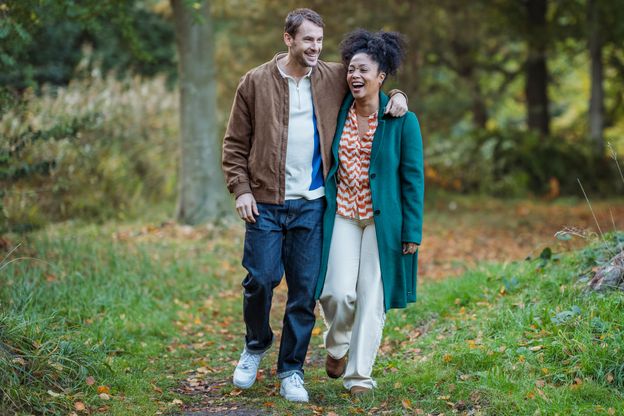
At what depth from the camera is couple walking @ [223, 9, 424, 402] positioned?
14.9ft

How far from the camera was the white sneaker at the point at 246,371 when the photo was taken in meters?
4.87

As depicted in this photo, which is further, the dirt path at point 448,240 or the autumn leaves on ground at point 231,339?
the dirt path at point 448,240

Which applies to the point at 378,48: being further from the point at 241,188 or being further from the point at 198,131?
the point at 198,131

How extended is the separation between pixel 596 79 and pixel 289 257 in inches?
506

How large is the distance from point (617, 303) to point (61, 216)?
7244 millimetres

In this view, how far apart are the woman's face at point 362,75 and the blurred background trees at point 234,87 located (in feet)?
11.6

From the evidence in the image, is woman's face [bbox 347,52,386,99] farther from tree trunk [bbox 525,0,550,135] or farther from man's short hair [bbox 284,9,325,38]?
tree trunk [bbox 525,0,550,135]

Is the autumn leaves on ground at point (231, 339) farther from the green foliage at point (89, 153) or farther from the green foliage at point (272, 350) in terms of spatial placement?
the green foliage at point (89, 153)

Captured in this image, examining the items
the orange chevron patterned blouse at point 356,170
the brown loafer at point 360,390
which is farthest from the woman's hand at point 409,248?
the brown loafer at point 360,390

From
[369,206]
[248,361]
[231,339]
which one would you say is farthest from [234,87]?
[369,206]

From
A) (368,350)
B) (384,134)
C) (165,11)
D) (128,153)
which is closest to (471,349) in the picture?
(368,350)

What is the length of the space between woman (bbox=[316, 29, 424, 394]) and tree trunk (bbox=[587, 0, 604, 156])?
11134mm

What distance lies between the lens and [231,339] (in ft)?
21.2

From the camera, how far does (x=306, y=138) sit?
4578mm
